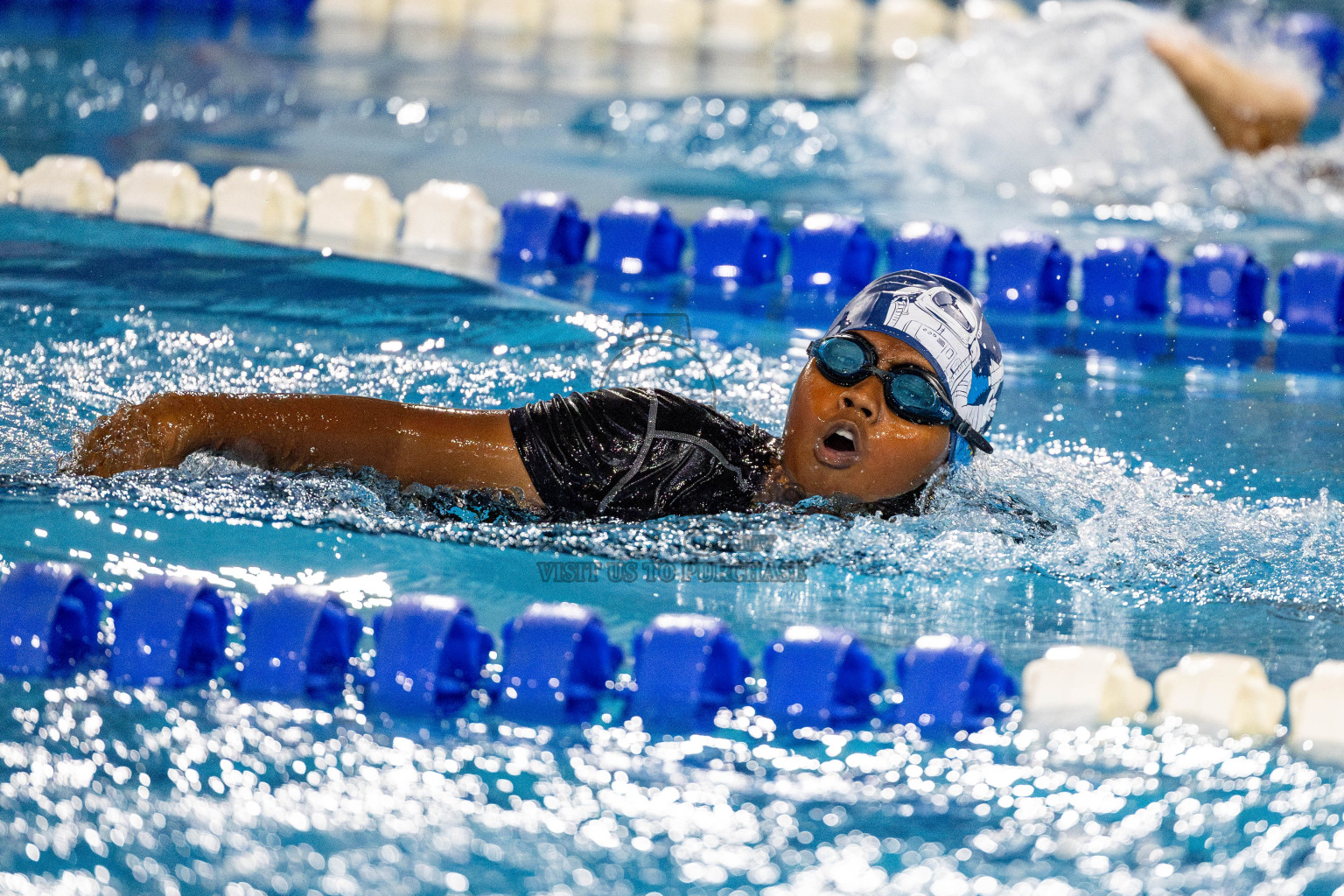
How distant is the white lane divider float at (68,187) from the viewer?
19.3 ft

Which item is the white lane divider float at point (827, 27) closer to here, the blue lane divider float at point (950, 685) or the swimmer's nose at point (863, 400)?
the swimmer's nose at point (863, 400)

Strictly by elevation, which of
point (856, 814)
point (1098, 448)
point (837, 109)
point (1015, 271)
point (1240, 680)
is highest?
point (837, 109)

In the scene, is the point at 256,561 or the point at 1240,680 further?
the point at 256,561

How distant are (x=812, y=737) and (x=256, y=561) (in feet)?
3.90

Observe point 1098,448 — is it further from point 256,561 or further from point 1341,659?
point 256,561

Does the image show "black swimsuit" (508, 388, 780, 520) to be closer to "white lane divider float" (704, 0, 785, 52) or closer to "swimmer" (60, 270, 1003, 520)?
"swimmer" (60, 270, 1003, 520)

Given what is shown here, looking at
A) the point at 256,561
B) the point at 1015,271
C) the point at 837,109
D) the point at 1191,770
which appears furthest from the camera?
the point at 837,109

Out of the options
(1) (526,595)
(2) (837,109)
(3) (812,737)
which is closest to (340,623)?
(1) (526,595)

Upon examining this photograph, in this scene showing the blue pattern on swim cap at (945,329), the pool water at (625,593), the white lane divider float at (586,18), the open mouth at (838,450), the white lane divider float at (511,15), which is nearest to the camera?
the pool water at (625,593)

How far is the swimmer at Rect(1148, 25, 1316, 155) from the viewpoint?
7.59 meters

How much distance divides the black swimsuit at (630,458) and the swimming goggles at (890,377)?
25 cm

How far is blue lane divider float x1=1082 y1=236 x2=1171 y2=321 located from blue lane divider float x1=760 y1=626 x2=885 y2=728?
10.4 ft

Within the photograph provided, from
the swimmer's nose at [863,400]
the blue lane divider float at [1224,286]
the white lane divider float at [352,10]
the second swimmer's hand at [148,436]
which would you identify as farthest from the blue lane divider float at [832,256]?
the white lane divider float at [352,10]

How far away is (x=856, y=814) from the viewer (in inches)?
86.3
